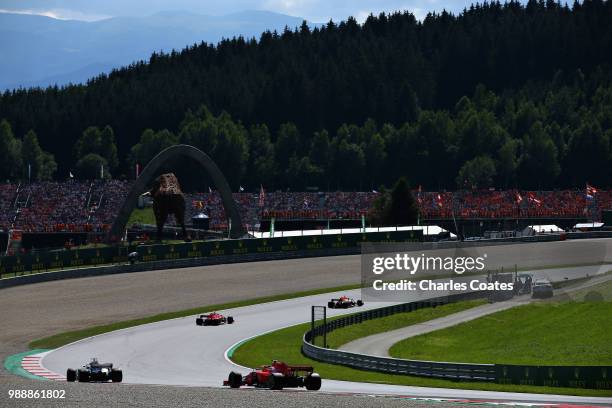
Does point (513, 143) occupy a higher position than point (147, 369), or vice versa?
point (513, 143)

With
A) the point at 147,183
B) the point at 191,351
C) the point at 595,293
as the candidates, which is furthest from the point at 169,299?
the point at 147,183

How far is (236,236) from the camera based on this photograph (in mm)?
105250

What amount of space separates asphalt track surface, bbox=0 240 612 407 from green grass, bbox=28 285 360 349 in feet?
2.97

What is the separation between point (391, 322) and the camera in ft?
205

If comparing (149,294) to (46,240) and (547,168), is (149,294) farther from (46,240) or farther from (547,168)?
(547,168)

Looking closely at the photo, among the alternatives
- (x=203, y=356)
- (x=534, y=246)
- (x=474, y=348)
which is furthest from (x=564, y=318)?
(x=534, y=246)

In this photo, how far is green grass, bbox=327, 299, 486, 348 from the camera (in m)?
57.2

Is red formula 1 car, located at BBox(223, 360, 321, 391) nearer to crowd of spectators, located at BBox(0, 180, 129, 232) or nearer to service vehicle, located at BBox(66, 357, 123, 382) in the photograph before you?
service vehicle, located at BBox(66, 357, 123, 382)

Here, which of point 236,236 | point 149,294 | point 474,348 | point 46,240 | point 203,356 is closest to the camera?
point 203,356

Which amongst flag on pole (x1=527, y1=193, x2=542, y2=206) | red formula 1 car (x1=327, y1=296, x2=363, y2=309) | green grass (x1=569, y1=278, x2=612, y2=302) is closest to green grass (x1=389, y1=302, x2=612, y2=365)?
green grass (x1=569, y1=278, x2=612, y2=302)

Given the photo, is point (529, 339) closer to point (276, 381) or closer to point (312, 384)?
point (312, 384)

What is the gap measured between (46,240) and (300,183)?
269 ft

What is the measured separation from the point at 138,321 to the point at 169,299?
912 cm

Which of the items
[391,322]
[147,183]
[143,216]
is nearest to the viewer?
[391,322]
